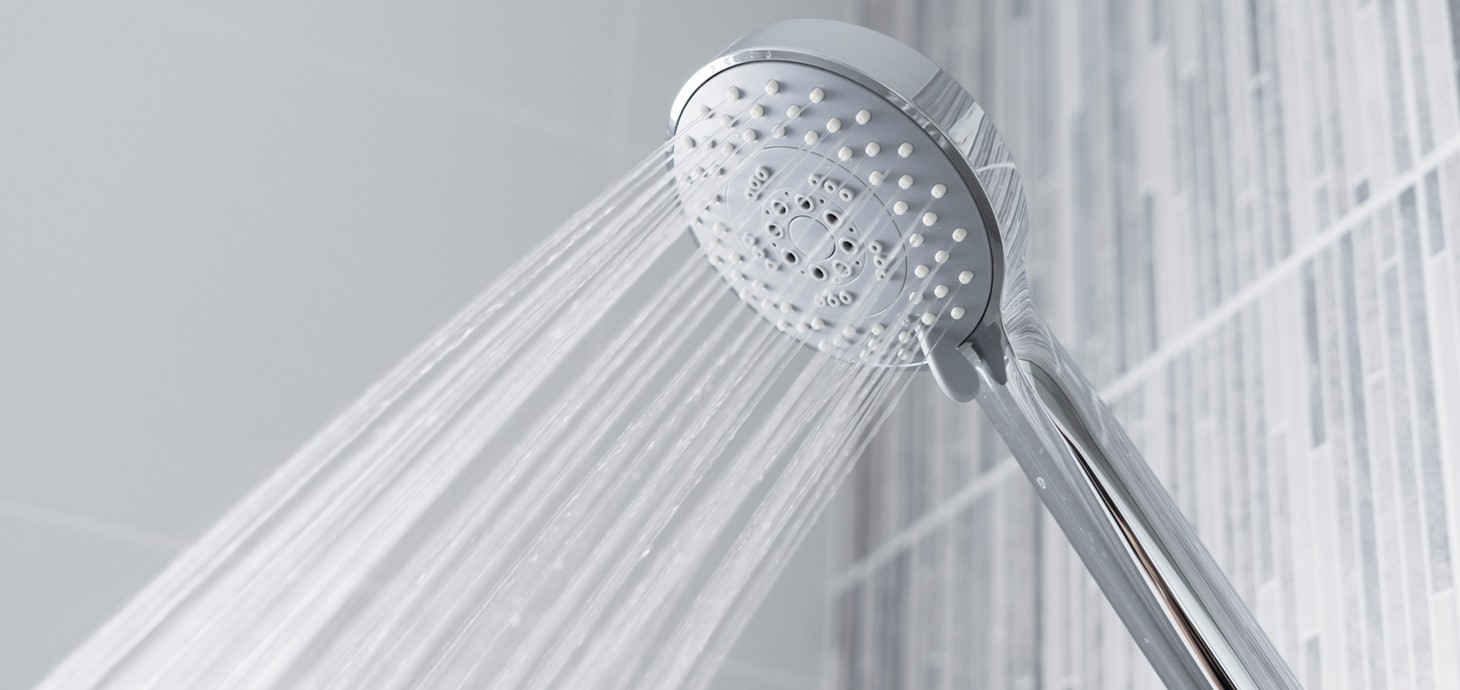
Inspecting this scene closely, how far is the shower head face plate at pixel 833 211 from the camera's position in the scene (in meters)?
0.58

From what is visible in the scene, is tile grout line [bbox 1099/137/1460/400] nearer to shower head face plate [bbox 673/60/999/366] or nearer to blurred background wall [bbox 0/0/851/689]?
shower head face plate [bbox 673/60/999/366]

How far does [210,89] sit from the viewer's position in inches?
54.0

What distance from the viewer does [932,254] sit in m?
0.59

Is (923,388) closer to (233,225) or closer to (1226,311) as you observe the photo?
(1226,311)

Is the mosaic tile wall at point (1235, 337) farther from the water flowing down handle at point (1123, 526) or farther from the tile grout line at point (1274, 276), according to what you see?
the water flowing down handle at point (1123, 526)

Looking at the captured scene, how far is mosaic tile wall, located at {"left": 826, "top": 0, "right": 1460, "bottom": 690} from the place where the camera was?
808 millimetres

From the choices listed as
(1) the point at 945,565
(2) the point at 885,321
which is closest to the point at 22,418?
(1) the point at 945,565

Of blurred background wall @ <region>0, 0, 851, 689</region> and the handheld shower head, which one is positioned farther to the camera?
blurred background wall @ <region>0, 0, 851, 689</region>

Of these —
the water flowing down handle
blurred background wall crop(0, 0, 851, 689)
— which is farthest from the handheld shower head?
blurred background wall crop(0, 0, 851, 689)

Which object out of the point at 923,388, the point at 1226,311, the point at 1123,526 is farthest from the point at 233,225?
the point at 1123,526

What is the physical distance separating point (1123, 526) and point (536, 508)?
324 millimetres

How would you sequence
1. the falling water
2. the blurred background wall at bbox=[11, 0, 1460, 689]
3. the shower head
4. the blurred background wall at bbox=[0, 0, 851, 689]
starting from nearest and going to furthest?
the shower head < the falling water < the blurred background wall at bbox=[11, 0, 1460, 689] < the blurred background wall at bbox=[0, 0, 851, 689]

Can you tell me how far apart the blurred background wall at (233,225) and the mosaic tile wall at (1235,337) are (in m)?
0.25

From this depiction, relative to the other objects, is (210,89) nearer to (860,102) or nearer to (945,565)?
(945,565)
